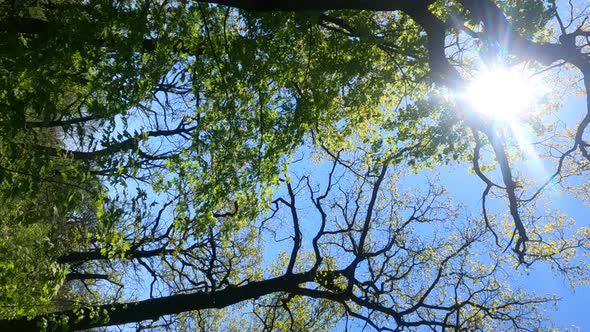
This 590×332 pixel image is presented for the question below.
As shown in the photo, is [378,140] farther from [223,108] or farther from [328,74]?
[223,108]

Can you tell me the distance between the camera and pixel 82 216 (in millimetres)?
18438

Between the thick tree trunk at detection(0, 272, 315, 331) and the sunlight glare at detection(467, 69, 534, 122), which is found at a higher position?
the sunlight glare at detection(467, 69, 534, 122)

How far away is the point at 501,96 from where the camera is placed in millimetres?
9586

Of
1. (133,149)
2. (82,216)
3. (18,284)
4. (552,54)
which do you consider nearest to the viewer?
(133,149)

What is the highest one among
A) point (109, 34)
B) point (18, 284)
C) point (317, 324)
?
point (109, 34)

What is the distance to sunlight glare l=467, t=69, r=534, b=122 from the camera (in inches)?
334

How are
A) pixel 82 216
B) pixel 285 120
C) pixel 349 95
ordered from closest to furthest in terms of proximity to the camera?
pixel 285 120 < pixel 349 95 < pixel 82 216

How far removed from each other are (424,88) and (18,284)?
10594 millimetres

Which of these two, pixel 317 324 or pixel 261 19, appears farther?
pixel 317 324

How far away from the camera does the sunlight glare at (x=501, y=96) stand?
27.9 ft

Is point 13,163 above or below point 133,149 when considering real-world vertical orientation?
below

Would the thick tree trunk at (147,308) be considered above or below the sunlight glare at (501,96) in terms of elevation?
below

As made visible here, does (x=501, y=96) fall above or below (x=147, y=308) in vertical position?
above

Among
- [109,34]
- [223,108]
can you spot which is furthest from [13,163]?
[223,108]
